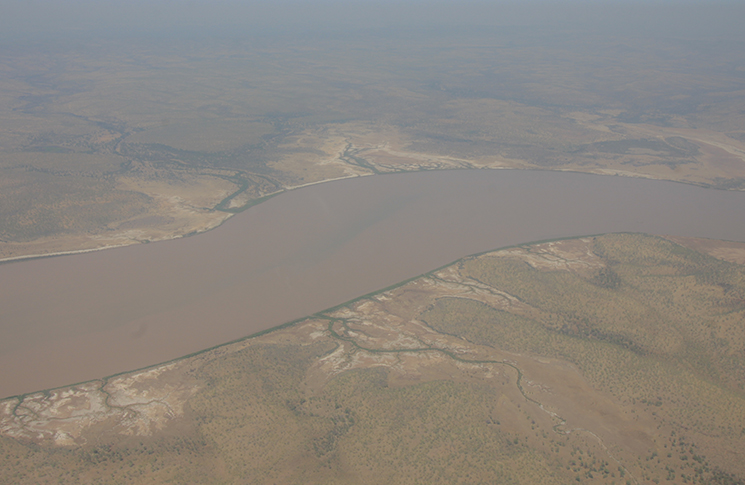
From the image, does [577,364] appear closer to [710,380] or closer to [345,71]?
[710,380]

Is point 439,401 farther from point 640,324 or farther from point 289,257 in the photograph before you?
point 289,257

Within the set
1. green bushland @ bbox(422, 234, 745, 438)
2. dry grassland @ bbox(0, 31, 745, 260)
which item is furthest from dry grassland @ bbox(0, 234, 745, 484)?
dry grassland @ bbox(0, 31, 745, 260)

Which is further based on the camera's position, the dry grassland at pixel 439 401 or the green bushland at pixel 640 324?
the green bushland at pixel 640 324

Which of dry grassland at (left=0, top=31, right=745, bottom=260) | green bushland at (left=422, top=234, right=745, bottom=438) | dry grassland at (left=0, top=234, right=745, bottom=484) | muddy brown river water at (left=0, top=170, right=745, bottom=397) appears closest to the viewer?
dry grassland at (left=0, top=234, right=745, bottom=484)

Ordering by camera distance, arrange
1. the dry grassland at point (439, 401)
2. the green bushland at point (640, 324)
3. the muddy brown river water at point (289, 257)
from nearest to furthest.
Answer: the dry grassland at point (439, 401), the green bushland at point (640, 324), the muddy brown river water at point (289, 257)

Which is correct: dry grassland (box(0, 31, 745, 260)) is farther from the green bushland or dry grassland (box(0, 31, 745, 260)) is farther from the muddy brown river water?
Result: the green bushland

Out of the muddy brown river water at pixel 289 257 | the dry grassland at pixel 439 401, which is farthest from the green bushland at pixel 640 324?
the muddy brown river water at pixel 289 257

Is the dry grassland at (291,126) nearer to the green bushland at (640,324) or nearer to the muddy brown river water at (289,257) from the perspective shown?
the muddy brown river water at (289,257)

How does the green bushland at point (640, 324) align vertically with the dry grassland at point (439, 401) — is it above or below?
above

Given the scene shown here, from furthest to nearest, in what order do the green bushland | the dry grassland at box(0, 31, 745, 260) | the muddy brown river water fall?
the dry grassland at box(0, 31, 745, 260), the muddy brown river water, the green bushland
